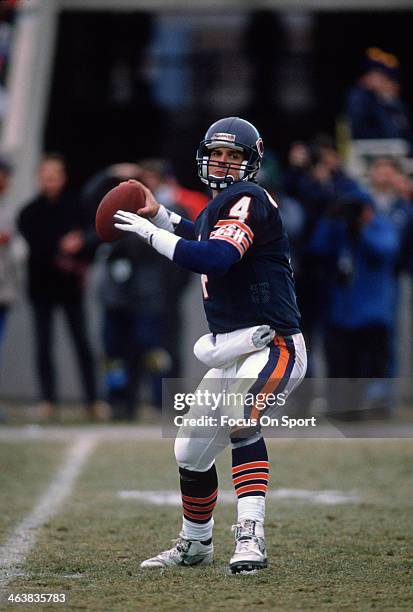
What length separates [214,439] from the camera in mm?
5328

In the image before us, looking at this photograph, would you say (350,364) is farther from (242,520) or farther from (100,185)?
(242,520)

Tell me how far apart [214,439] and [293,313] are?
0.60 metres

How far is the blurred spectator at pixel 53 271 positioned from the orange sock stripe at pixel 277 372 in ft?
17.7

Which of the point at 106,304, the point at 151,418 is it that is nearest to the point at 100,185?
the point at 106,304

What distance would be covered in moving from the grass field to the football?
1.36 metres

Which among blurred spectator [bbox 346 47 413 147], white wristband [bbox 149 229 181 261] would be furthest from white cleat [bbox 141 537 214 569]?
blurred spectator [bbox 346 47 413 147]

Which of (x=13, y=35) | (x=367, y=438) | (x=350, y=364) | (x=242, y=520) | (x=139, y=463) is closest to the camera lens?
(x=242, y=520)

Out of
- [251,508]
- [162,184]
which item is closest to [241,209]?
[251,508]

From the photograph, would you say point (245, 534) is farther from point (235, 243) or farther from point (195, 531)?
point (235, 243)

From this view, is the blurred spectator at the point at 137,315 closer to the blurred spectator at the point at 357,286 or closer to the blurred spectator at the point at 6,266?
the blurred spectator at the point at 6,266

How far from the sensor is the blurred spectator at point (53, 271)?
10.6m

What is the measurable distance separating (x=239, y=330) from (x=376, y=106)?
22.9 ft

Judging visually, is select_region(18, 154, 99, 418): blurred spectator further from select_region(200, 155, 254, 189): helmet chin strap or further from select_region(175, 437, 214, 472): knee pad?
select_region(175, 437, 214, 472): knee pad

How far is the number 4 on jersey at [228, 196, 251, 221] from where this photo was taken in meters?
5.23
